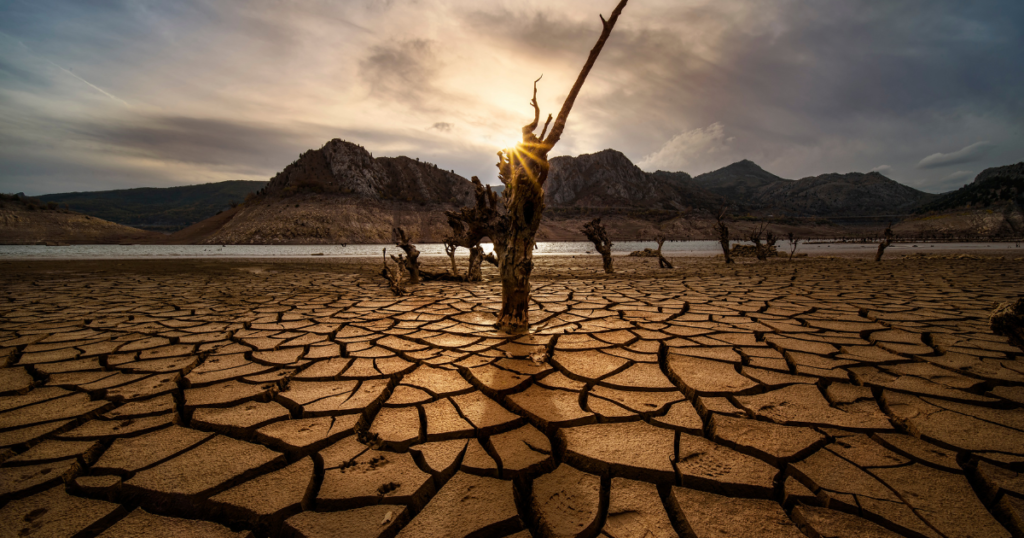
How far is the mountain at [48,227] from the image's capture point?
4006 cm

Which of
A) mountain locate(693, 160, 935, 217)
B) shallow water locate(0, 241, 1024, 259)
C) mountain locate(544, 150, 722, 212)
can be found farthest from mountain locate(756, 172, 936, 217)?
shallow water locate(0, 241, 1024, 259)

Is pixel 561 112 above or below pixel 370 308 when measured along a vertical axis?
above

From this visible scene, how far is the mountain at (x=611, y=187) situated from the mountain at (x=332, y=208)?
3368 centimetres

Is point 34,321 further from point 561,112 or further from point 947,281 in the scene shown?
point 947,281

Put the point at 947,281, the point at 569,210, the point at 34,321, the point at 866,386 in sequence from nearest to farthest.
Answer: the point at 866,386
the point at 34,321
the point at 947,281
the point at 569,210

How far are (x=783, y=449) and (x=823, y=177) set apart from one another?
157806 millimetres

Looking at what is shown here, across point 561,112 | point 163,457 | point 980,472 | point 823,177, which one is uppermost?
point 823,177

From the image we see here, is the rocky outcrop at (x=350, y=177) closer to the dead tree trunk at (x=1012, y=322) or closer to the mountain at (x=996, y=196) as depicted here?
the dead tree trunk at (x=1012, y=322)

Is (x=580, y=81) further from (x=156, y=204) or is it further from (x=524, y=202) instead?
(x=156, y=204)

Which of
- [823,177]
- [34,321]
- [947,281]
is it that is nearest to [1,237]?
[34,321]

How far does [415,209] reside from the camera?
56281 millimetres

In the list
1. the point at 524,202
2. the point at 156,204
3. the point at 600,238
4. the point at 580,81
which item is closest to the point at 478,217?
the point at 524,202

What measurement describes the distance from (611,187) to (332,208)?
65.4 metres

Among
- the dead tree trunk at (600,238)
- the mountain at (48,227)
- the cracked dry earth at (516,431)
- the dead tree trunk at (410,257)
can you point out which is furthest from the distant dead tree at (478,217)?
the mountain at (48,227)
